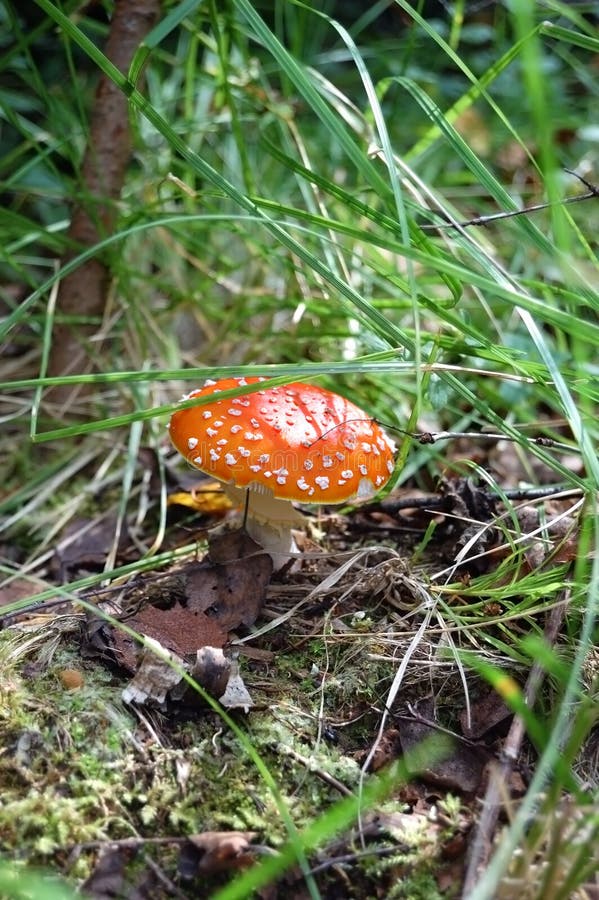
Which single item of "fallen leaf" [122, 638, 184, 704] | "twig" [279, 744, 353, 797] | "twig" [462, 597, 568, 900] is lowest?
"twig" [279, 744, 353, 797]

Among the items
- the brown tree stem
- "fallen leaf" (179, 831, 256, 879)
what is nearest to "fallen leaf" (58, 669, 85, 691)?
"fallen leaf" (179, 831, 256, 879)

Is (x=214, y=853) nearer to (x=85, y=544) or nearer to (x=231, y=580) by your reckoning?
(x=231, y=580)

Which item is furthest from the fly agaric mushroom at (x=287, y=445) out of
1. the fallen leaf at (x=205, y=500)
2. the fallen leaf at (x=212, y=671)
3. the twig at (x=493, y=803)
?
the twig at (x=493, y=803)

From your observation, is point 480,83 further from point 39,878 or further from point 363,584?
point 39,878

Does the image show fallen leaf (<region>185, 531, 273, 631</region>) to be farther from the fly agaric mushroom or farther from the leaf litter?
the fly agaric mushroom

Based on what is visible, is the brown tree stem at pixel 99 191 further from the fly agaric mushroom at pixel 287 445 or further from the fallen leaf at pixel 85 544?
the fly agaric mushroom at pixel 287 445

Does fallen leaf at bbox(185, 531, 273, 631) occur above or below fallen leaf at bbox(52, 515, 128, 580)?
above

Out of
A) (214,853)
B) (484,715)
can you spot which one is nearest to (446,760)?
(484,715)
